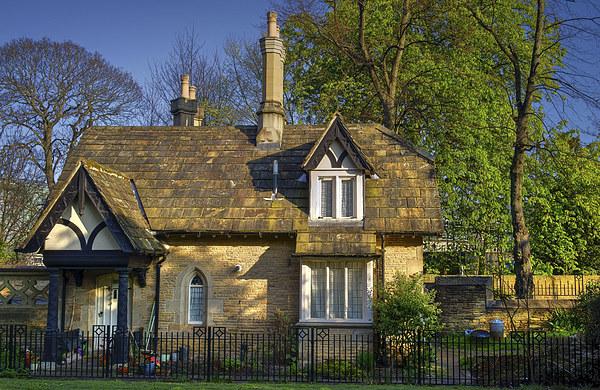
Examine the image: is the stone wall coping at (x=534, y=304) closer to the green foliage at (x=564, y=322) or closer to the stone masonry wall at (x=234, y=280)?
the green foliage at (x=564, y=322)

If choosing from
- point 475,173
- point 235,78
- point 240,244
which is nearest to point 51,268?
point 240,244

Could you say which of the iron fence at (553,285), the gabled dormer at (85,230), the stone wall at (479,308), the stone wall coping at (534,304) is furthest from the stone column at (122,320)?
the iron fence at (553,285)

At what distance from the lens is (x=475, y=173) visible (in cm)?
2552

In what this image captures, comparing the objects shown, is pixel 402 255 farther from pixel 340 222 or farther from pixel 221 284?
pixel 221 284

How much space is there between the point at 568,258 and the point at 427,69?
35.5 feet

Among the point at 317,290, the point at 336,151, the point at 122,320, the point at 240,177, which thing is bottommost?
the point at 122,320

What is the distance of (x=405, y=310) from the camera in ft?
48.6

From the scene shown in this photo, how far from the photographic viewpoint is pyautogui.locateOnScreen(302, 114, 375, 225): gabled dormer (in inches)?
664

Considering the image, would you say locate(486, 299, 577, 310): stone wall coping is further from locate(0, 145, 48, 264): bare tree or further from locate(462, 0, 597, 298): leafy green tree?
locate(0, 145, 48, 264): bare tree

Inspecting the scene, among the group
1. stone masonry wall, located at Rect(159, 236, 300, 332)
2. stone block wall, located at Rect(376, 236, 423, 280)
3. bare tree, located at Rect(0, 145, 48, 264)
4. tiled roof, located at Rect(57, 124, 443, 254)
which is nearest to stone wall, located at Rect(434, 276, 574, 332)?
stone block wall, located at Rect(376, 236, 423, 280)

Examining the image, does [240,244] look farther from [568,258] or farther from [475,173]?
[568,258]

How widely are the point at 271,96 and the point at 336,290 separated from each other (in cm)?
720

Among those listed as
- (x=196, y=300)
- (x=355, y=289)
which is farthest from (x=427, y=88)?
(x=196, y=300)

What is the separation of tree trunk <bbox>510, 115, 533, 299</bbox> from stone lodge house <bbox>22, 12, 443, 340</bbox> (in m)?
5.63
